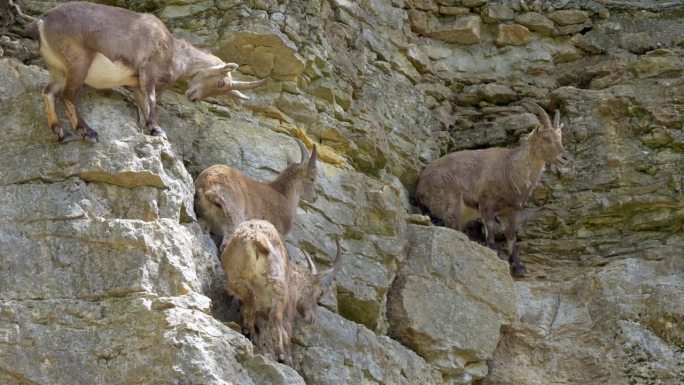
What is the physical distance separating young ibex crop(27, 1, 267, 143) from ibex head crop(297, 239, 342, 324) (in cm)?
212

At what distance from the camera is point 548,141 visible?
15.9 metres

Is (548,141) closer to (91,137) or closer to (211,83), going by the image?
(211,83)

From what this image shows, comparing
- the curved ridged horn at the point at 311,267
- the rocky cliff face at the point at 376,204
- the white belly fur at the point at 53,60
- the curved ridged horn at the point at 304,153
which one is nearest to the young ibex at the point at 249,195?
the curved ridged horn at the point at 304,153

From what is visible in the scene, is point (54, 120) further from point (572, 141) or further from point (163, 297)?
point (572, 141)

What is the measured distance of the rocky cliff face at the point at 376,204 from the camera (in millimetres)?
9648

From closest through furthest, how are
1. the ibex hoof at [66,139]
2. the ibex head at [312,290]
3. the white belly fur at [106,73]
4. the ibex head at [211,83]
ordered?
the ibex hoof at [66,139] → the white belly fur at [106,73] → the ibex head at [312,290] → the ibex head at [211,83]

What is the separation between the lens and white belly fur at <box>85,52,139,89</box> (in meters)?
10.9

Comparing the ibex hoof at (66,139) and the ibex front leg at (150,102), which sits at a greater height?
the ibex front leg at (150,102)

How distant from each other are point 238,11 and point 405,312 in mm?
4293

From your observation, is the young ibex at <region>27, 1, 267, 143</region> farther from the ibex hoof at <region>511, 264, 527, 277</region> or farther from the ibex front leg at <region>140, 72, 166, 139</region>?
the ibex hoof at <region>511, 264, 527, 277</region>

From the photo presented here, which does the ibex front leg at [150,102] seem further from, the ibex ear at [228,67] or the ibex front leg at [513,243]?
the ibex front leg at [513,243]

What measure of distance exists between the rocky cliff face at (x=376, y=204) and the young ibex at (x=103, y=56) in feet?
0.75

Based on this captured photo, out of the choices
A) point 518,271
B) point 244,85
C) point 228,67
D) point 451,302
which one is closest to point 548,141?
point 518,271

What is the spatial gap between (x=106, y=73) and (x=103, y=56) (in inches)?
7.0
